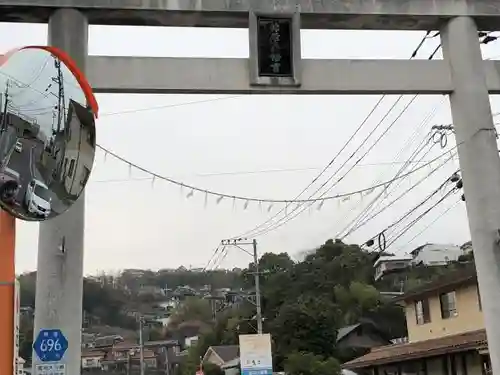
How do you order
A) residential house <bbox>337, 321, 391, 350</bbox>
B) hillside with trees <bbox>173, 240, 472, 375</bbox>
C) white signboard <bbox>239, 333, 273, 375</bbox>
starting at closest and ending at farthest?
white signboard <bbox>239, 333, 273, 375</bbox> → hillside with trees <bbox>173, 240, 472, 375</bbox> → residential house <bbox>337, 321, 391, 350</bbox>

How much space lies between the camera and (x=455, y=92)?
352 inches

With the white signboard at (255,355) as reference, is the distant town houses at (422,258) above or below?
above

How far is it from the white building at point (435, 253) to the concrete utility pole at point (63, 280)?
1770 inches

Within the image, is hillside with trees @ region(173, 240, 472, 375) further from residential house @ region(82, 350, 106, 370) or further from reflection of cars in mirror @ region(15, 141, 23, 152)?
reflection of cars in mirror @ region(15, 141, 23, 152)

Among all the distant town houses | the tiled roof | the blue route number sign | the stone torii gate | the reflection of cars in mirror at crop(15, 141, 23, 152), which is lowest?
the tiled roof

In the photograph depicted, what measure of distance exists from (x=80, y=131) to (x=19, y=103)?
0.69 m

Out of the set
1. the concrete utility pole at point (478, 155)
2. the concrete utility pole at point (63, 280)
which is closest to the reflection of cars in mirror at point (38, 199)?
the concrete utility pole at point (63, 280)

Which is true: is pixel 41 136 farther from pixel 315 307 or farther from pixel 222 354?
pixel 222 354

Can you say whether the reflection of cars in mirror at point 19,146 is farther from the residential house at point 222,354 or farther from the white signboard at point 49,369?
the residential house at point 222,354

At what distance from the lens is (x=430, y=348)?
1802cm

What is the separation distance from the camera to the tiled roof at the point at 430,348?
52.3ft

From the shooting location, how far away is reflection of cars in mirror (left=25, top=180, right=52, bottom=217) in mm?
4609

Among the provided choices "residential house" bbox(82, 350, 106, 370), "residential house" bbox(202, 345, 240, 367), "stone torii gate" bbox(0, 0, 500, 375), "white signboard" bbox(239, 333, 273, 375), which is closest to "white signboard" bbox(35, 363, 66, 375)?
"stone torii gate" bbox(0, 0, 500, 375)

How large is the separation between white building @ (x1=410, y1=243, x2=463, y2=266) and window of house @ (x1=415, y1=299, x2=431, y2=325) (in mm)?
28920
